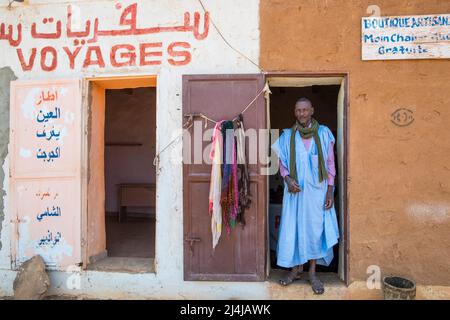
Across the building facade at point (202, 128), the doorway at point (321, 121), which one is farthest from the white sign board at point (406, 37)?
the doorway at point (321, 121)

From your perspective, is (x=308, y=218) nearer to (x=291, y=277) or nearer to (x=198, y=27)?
(x=291, y=277)

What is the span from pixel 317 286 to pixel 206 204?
140 cm

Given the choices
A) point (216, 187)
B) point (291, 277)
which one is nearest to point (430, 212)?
point (291, 277)

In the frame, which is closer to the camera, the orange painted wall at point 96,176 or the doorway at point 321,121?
the doorway at point 321,121

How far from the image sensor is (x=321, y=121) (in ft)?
24.1

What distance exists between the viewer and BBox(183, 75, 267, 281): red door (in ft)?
12.7

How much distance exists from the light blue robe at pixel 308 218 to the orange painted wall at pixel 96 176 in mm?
2129

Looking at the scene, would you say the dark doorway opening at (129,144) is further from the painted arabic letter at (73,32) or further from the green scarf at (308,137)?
the green scarf at (308,137)

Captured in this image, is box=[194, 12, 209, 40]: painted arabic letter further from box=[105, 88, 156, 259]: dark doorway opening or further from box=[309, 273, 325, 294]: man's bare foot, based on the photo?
box=[105, 88, 156, 259]: dark doorway opening

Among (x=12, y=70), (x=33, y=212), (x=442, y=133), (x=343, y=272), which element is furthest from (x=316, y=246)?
(x=12, y=70)

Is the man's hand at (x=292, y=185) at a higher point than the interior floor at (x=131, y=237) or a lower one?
higher

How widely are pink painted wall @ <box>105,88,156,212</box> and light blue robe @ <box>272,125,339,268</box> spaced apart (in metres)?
4.49

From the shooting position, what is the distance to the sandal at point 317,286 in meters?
3.76

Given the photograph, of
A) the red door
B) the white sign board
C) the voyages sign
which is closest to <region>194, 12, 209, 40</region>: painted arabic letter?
the voyages sign
